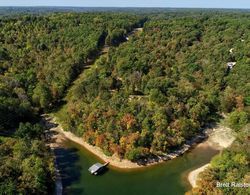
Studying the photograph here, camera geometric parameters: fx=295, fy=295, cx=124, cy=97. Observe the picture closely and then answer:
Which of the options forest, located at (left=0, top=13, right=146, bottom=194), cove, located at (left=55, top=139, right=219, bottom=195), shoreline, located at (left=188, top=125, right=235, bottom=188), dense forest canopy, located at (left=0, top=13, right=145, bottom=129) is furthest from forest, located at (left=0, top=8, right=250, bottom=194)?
cove, located at (left=55, top=139, right=219, bottom=195)

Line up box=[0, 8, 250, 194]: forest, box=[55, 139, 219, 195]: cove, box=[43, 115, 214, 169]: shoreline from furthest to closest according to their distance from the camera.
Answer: box=[43, 115, 214, 169]: shoreline → box=[0, 8, 250, 194]: forest → box=[55, 139, 219, 195]: cove

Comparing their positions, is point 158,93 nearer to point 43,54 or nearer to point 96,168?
point 96,168

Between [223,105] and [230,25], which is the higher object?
[230,25]

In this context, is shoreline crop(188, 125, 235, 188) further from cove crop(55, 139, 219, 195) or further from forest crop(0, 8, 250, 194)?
cove crop(55, 139, 219, 195)

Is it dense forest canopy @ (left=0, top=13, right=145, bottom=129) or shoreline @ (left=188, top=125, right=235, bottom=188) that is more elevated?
dense forest canopy @ (left=0, top=13, right=145, bottom=129)

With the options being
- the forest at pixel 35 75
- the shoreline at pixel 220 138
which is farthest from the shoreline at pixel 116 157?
the forest at pixel 35 75

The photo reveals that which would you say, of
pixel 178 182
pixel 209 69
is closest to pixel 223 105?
pixel 209 69

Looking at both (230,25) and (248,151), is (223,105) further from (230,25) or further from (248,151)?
(230,25)
